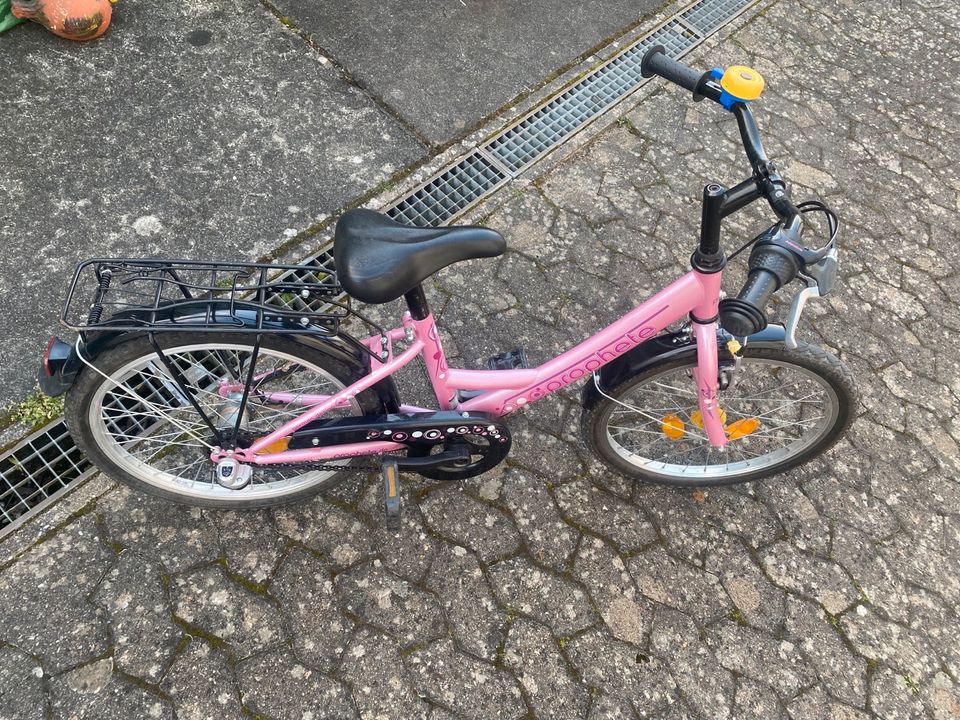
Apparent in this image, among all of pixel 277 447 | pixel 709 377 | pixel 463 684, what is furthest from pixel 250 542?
pixel 709 377

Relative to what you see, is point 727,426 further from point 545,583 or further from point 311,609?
point 311,609

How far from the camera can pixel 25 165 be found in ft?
11.4

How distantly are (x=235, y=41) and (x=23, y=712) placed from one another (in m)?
3.56

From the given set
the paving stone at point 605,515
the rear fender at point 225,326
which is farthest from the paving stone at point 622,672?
the rear fender at point 225,326

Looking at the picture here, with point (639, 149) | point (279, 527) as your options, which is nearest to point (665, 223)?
point (639, 149)

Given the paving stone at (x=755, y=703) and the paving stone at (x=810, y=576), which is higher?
the paving stone at (x=810, y=576)

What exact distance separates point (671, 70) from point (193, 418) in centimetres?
209

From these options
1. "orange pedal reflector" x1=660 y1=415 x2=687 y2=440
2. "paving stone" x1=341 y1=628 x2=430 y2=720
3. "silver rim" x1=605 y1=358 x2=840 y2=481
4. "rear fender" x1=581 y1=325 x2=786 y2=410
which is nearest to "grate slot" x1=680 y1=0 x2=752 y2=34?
"silver rim" x1=605 y1=358 x2=840 y2=481

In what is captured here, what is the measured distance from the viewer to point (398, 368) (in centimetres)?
218

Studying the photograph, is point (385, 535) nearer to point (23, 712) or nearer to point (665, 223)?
point (23, 712)

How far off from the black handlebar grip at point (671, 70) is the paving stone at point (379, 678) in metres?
2.12

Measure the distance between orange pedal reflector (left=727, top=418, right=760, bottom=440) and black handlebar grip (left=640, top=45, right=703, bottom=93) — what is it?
53.6 inches

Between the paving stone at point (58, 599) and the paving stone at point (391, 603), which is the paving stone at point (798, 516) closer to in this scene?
the paving stone at point (391, 603)

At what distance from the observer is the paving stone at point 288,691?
2.41 m
